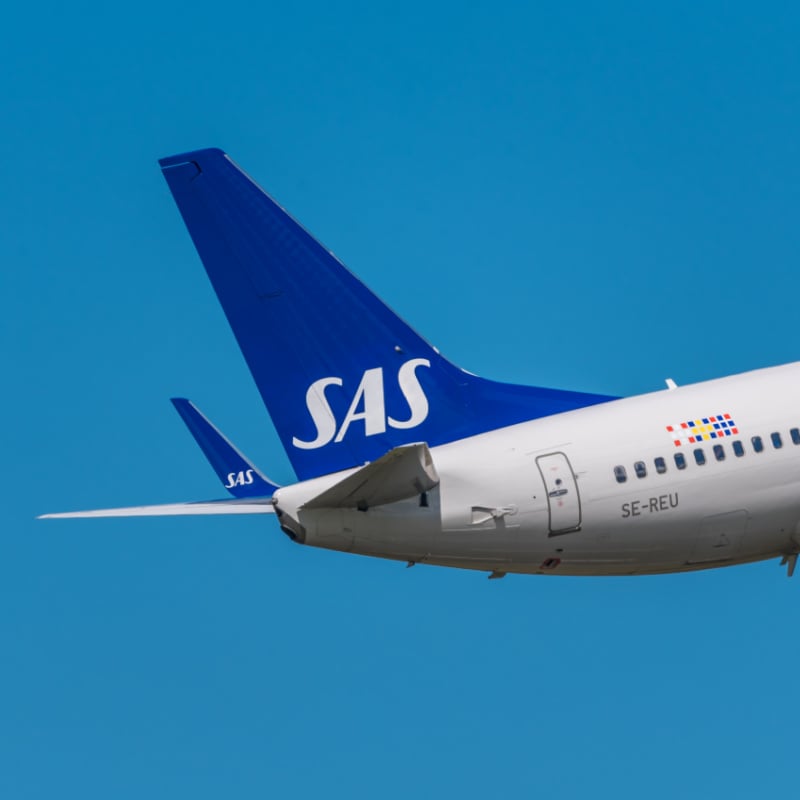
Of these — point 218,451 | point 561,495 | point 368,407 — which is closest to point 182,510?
point 368,407

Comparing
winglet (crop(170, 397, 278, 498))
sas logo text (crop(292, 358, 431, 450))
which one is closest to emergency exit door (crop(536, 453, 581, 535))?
sas logo text (crop(292, 358, 431, 450))

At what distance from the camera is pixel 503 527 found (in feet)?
159

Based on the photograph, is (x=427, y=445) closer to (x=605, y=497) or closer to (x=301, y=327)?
(x=301, y=327)

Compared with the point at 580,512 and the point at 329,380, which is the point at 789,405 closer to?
the point at 580,512

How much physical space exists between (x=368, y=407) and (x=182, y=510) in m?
4.59

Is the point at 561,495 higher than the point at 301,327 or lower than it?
lower

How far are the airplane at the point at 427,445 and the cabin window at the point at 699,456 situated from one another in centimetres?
2

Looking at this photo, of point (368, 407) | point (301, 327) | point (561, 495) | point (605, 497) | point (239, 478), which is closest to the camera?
point (561, 495)

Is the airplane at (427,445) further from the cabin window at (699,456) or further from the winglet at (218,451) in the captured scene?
the winglet at (218,451)

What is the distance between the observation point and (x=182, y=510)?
49.2 meters

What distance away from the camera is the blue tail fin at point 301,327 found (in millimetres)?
49031

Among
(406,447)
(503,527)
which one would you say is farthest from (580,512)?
(406,447)

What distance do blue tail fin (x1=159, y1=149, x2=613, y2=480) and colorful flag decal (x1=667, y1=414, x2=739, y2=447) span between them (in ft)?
17.7

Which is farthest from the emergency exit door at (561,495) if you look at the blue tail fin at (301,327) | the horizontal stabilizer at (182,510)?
the horizontal stabilizer at (182,510)
